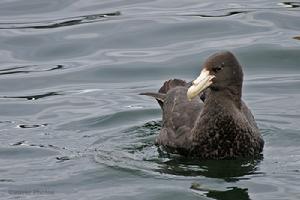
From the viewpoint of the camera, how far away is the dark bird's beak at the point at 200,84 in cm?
1019

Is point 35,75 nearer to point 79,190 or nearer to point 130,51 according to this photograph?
point 130,51

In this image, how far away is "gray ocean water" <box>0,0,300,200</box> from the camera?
975cm

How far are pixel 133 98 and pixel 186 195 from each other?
12.9 feet

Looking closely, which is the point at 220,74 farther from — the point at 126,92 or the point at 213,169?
the point at 126,92

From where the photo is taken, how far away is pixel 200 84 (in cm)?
1027

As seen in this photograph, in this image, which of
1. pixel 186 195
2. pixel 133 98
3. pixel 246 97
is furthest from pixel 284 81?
pixel 186 195

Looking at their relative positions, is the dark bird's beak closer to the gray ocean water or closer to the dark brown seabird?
the dark brown seabird

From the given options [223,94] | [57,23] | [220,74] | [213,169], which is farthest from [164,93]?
[57,23]

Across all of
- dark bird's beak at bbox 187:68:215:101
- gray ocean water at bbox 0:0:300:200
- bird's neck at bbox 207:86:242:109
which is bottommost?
gray ocean water at bbox 0:0:300:200

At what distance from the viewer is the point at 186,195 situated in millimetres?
9273

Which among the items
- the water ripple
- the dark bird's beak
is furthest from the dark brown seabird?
the water ripple

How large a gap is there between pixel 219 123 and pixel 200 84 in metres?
0.46

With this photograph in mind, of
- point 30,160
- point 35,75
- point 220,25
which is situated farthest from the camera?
point 220,25

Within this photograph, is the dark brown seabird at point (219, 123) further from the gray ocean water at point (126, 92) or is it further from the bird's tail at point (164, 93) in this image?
the bird's tail at point (164, 93)
